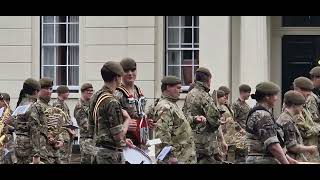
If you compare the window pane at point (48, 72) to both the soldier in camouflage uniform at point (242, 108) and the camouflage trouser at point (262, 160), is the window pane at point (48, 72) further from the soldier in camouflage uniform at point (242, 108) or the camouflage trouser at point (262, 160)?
the camouflage trouser at point (262, 160)

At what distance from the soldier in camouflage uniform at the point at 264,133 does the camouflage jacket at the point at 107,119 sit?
123 centimetres

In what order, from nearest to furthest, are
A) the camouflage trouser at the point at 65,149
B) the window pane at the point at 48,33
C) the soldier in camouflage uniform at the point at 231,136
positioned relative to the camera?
the camouflage trouser at the point at 65,149 < the soldier in camouflage uniform at the point at 231,136 < the window pane at the point at 48,33

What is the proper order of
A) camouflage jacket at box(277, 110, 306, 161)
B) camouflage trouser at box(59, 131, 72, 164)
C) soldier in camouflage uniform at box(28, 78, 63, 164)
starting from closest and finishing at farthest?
camouflage jacket at box(277, 110, 306, 161), soldier in camouflage uniform at box(28, 78, 63, 164), camouflage trouser at box(59, 131, 72, 164)

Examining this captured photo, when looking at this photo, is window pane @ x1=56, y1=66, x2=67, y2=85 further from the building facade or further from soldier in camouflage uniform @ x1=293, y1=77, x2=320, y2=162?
soldier in camouflage uniform @ x1=293, y1=77, x2=320, y2=162

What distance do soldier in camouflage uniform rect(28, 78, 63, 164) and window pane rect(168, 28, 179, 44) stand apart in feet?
27.7

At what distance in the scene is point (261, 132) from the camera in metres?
7.45

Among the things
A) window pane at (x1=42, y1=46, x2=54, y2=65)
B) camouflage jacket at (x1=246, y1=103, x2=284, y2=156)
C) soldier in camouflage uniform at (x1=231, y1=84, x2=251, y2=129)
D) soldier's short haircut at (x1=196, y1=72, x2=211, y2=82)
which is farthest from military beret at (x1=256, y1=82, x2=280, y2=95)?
window pane at (x1=42, y1=46, x2=54, y2=65)

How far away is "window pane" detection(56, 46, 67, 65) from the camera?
19938 millimetres

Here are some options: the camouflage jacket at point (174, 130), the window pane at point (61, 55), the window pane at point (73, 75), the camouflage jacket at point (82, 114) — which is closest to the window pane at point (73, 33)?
the window pane at point (61, 55)

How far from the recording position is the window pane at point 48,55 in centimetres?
1991

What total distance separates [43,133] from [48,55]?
9.62m

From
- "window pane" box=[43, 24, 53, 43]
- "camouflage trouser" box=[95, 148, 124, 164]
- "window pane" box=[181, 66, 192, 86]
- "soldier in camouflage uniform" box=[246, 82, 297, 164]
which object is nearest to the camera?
"soldier in camouflage uniform" box=[246, 82, 297, 164]
